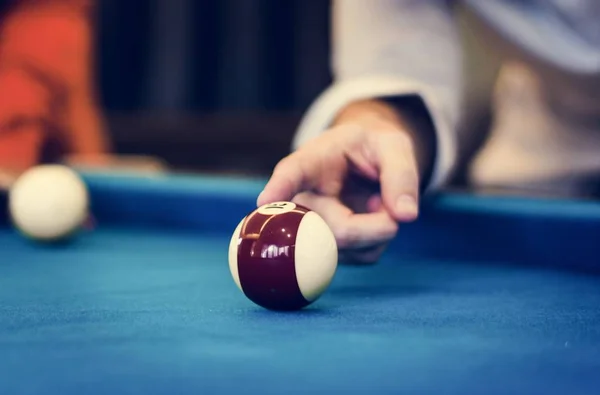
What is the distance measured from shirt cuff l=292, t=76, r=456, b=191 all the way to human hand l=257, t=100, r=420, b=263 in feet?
0.81

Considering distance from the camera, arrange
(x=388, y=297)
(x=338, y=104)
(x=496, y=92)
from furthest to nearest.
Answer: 1. (x=496, y=92)
2. (x=338, y=104)
3. (x=388, y=297)

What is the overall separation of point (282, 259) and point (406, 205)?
0.98ft

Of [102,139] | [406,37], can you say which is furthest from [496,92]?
[102,139]

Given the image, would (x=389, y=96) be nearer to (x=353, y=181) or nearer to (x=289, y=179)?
(x=353, y=181)

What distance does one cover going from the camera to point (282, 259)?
51.0 inches

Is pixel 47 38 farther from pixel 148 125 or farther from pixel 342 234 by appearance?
pixel 342 234

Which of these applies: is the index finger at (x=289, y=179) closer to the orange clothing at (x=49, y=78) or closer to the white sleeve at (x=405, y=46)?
the white sleeve at (x=405, y=46)

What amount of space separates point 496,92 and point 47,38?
2.55 meters

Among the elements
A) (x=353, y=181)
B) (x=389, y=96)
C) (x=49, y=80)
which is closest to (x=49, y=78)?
(x=49, y=80)

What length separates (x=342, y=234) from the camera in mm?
1565

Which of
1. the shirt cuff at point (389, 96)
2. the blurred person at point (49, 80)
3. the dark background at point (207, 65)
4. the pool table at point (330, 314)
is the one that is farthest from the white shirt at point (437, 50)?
the dark background at point (207, 65)

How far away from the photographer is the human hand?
1499 mm

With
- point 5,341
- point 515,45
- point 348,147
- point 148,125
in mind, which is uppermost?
point 515,45

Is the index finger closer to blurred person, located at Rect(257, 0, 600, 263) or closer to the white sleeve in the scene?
blurred person, located at Rect(257, 0, 600, 263)
